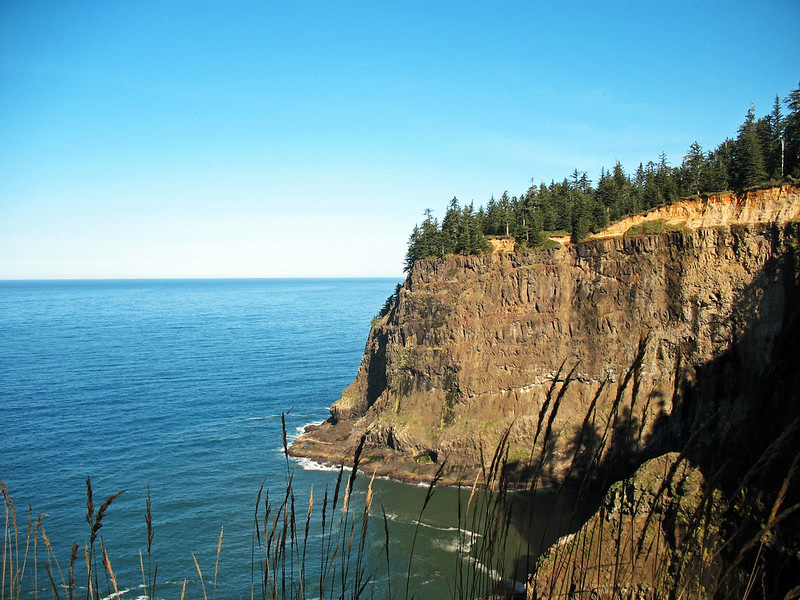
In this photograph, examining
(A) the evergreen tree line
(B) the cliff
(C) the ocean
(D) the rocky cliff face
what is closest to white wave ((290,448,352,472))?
(C) the ocean

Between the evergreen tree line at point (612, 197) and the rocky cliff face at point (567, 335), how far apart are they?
277 cm

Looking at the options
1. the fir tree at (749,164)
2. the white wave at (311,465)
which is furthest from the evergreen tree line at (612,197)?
the white wave at (311,465)

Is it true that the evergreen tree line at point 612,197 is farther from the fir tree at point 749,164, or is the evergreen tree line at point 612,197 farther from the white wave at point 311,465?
the white wave at point 311,465

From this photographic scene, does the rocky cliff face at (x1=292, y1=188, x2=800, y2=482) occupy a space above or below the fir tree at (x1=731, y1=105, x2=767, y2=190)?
below

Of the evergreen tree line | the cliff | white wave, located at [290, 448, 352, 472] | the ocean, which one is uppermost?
the evergreen tree line

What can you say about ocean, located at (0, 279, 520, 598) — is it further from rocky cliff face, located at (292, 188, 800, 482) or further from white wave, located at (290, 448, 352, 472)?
rocky cliff face, located at (292, 188, 800, 482)

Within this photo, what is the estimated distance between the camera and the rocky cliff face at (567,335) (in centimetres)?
4325

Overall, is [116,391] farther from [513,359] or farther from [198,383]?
[513,359]

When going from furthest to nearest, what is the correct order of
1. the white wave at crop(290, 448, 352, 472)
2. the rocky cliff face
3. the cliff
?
1. the white wave at crop(290, 448, 352, 472)
2. the rocky cliff face
3. the cliff

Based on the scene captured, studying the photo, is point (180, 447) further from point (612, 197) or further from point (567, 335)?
point (612, 197)

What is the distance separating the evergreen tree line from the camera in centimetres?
4941

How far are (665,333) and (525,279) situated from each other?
495 inches

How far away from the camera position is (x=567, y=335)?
51.2 meters

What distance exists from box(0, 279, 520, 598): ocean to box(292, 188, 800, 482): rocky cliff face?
667 centimetres
